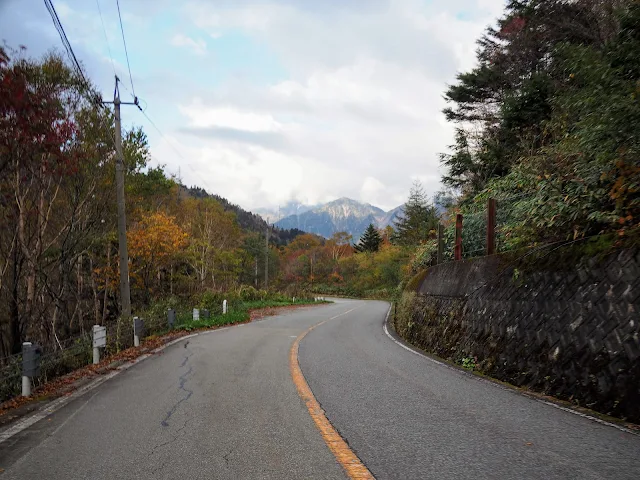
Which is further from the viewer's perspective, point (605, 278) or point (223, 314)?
point (223, 314)

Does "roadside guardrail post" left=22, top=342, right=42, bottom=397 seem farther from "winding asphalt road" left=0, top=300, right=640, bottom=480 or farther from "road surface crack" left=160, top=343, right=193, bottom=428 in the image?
"road surface crack" left=160, top=343, right=193, bottom=428

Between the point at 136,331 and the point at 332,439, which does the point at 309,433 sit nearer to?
the point at 332,439

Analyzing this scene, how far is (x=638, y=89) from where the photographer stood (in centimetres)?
555

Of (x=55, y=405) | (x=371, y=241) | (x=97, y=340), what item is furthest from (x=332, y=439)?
(x=371, y=241)

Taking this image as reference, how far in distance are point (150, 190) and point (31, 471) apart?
73.2ft

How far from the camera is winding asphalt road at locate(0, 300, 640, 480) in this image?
3.29 meters

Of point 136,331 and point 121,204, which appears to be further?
point 121,204

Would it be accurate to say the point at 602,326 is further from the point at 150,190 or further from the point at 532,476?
the point at 150,190

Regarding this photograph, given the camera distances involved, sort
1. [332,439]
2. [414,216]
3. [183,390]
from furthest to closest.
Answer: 1. [414,216]
2. [183,390]
3. [332,439]

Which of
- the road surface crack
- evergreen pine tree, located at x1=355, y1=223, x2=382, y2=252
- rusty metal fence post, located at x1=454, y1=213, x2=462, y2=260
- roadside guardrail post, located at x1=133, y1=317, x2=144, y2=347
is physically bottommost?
the road surface crack

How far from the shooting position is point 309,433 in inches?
162

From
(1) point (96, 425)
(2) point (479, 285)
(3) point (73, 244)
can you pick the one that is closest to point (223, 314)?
(3) point (73, 244)


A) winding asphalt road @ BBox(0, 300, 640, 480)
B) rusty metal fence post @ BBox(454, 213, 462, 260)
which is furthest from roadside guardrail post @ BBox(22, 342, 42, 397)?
rusty metal fence post @ BBox(454, 213, 462, 260)

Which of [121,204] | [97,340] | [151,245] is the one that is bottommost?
[97,340]
